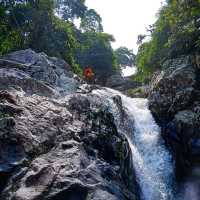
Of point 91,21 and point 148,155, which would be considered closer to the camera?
point 148,155

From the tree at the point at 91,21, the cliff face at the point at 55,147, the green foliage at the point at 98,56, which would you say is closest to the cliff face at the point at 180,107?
the cliff face at the point at 55,147

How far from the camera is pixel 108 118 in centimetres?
1520

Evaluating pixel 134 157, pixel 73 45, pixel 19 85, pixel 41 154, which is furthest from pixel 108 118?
pixel 73 45

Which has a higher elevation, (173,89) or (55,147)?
(173,89)

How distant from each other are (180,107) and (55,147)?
1105 cm

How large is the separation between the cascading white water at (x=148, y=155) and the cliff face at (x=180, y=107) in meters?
0.56

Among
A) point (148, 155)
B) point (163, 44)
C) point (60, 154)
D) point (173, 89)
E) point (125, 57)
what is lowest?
point (148, 155)

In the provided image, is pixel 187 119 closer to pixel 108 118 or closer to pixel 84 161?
→ pixel 108 118

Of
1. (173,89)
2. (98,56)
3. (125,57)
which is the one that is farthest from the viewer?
(125,57)

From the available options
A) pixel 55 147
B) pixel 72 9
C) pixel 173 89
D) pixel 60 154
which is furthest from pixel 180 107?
pixel 72 9

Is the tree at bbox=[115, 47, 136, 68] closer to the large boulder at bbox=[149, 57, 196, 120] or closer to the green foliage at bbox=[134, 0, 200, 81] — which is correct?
the green foliage at bbox=[134, 0, 200, 81]

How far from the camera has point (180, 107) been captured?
20.6m

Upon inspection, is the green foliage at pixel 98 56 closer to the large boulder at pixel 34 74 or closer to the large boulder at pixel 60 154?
the large boulder at pixel 34 74

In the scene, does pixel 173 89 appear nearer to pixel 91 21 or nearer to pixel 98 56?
pixel 98 56
